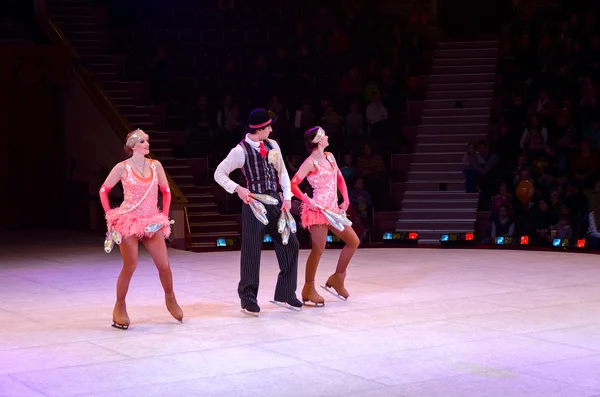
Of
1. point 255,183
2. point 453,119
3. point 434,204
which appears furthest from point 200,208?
point 255,183

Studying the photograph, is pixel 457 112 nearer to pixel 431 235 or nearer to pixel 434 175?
pixel 434 175

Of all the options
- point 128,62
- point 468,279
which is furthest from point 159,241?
point 128,62

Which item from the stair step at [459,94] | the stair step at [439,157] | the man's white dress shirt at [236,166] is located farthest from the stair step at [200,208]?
the man's white dress shirt at [236,166]

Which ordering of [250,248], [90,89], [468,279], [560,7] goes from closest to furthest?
[250,248], [468,279], [90,89], [560,7]

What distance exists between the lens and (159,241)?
8656mm

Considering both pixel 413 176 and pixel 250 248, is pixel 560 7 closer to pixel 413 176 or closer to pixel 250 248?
pixel 413 176

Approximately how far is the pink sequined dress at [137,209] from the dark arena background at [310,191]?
2.86 feet

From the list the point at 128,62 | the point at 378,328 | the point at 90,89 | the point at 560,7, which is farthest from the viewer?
the point at 560,7

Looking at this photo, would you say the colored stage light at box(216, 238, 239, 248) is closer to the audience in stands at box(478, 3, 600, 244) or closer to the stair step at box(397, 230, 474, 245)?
the stair step at box(397, 230, 474, 245)

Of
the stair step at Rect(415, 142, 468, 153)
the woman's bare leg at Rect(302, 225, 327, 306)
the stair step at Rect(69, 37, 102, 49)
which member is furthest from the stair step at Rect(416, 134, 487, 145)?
the woman's bare leg at Rect(302, 225, 327, 306)

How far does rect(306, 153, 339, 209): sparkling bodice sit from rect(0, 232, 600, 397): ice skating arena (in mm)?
973

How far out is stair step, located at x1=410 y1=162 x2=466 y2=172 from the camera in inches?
680

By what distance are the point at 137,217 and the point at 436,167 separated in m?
9.51

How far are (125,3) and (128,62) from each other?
5.73 ft
